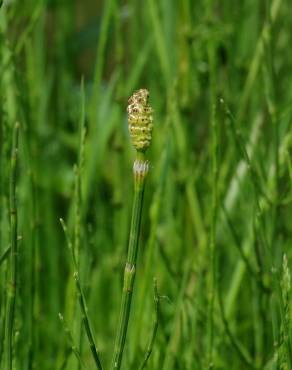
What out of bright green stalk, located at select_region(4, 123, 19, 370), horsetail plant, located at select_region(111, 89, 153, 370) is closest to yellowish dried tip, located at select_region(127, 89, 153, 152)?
horsetail plant, located at select_region(111, 89, 153, 370)

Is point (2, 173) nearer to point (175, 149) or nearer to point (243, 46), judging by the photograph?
point (175, 149)

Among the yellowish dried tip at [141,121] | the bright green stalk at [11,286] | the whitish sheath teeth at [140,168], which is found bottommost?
the bright green stalk at [11,286]

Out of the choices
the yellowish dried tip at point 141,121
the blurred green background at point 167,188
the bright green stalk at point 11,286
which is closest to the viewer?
the yellowish dried tip at point 141,121

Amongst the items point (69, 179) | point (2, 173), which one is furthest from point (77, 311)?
point (69, 179)

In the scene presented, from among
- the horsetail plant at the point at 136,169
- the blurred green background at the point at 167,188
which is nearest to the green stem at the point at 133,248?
the horsetail plant at the point at 136,169

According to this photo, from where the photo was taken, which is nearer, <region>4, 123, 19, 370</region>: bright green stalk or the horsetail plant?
the horsetail plant

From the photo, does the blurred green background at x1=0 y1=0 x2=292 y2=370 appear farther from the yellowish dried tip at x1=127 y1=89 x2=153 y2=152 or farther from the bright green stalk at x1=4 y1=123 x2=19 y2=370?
the yellowish dried tip at x1=127 y1=89 x2=153 y2=152

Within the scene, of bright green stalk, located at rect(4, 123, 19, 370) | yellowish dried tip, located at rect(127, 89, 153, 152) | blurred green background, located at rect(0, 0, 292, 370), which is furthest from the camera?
blurred green background, located at rect(0, 0, 292, 370)

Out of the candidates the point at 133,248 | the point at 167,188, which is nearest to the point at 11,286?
the point at 133,248

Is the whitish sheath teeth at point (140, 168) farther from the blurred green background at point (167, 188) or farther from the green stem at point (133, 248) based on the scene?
the blurred green background at point (167, 188)
